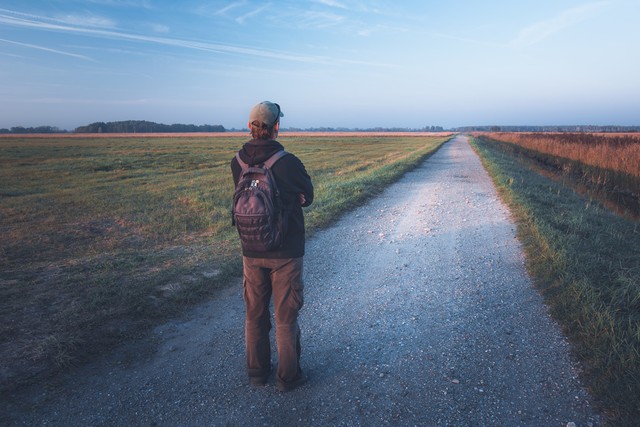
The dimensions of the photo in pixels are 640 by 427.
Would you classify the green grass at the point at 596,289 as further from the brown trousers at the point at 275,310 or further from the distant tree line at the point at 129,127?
the distant tree line at the point at 129,127

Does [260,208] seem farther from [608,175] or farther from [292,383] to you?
[608,175]

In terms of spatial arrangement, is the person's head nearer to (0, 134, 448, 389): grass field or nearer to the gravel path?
the gravel path

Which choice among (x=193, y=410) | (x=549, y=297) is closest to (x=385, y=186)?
(x=549, y=297)

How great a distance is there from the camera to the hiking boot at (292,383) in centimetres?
302

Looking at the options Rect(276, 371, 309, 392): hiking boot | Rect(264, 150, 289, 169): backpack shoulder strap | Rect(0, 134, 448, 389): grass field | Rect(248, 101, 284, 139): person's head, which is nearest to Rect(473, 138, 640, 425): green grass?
Rect(276, 371, 309, 392): hiking boot

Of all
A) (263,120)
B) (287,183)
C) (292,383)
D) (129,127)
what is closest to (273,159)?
(287,183)

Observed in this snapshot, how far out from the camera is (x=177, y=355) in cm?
354

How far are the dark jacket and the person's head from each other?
3.2 inches

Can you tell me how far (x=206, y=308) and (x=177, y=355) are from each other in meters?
0.96

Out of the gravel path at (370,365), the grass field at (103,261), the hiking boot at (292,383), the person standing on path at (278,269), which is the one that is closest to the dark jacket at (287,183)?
the person standing on path at (278,269)

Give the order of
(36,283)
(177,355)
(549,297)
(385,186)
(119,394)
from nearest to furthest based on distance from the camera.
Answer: (119,394)
(177,355)
(549,297)
(36,283)
(385,186)

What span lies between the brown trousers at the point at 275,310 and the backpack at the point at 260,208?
0.21 metres

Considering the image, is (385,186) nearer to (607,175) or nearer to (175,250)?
(175,250)

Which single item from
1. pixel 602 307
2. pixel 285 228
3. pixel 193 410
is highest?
pixel 285 228
